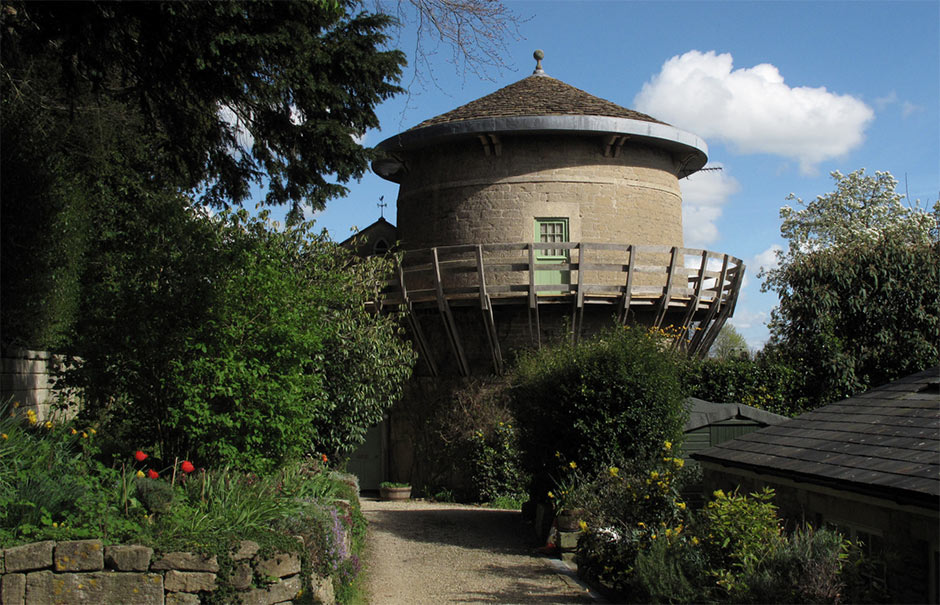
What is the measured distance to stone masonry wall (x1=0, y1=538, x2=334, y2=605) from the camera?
6492 mm

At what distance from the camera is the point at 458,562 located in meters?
11.9

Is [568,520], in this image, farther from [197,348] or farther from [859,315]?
[859,315]

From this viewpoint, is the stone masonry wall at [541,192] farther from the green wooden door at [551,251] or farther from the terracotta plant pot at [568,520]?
the terracotta plant pot at [568,520]

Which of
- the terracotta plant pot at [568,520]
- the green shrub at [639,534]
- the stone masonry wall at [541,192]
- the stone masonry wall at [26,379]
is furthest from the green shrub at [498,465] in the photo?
the stone masonry wall at [26,379]

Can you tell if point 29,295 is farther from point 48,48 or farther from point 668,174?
point 668,174

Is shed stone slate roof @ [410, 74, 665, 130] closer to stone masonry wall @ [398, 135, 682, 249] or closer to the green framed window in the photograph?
stone masonry wall @ [398, 135, 682, 249]

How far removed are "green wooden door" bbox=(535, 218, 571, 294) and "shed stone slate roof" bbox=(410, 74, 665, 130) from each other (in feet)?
7.73

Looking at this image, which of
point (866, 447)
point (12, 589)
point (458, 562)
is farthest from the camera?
point (458, 562)

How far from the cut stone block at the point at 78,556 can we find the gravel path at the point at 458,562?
3584 millimetres

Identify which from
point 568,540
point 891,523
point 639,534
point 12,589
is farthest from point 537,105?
point 12,589

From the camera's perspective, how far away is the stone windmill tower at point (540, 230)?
18516 millimetres

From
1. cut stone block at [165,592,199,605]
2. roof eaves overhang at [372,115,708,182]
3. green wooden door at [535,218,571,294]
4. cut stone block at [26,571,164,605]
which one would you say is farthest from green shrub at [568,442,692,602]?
roof eaves overhang at [372,115,708,182]

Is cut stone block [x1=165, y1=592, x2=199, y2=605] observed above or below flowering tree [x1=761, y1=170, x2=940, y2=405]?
below

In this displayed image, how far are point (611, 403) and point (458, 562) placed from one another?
3.16 metres
